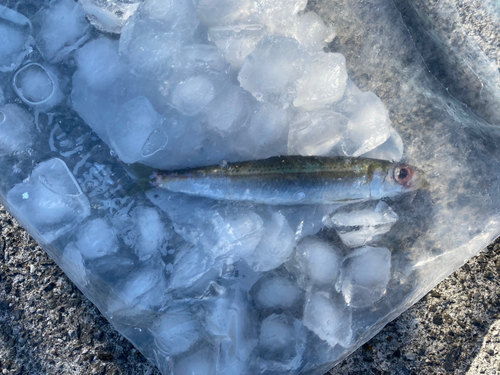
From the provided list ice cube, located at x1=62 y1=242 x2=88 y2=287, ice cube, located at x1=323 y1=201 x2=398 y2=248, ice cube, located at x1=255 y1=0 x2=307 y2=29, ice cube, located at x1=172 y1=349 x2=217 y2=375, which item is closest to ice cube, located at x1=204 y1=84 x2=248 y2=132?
ice cube, located at x1=255 y1=0 x2=307 y2=29

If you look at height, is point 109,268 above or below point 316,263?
below

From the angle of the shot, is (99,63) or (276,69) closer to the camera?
(276,69)

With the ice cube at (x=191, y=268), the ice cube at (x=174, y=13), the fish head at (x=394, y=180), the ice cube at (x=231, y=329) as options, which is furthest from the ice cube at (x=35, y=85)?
the fish head at (x=394, y=180)

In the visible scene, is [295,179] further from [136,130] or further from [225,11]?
[225,11]

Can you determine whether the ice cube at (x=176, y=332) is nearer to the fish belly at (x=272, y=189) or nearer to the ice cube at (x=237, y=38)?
the fish belly at (x=272, y=189)

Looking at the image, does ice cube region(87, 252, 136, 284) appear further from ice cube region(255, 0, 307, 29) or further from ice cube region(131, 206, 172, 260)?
ice cube region(255, 0, 307, 29)

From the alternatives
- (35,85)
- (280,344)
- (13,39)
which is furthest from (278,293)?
(13,39)
